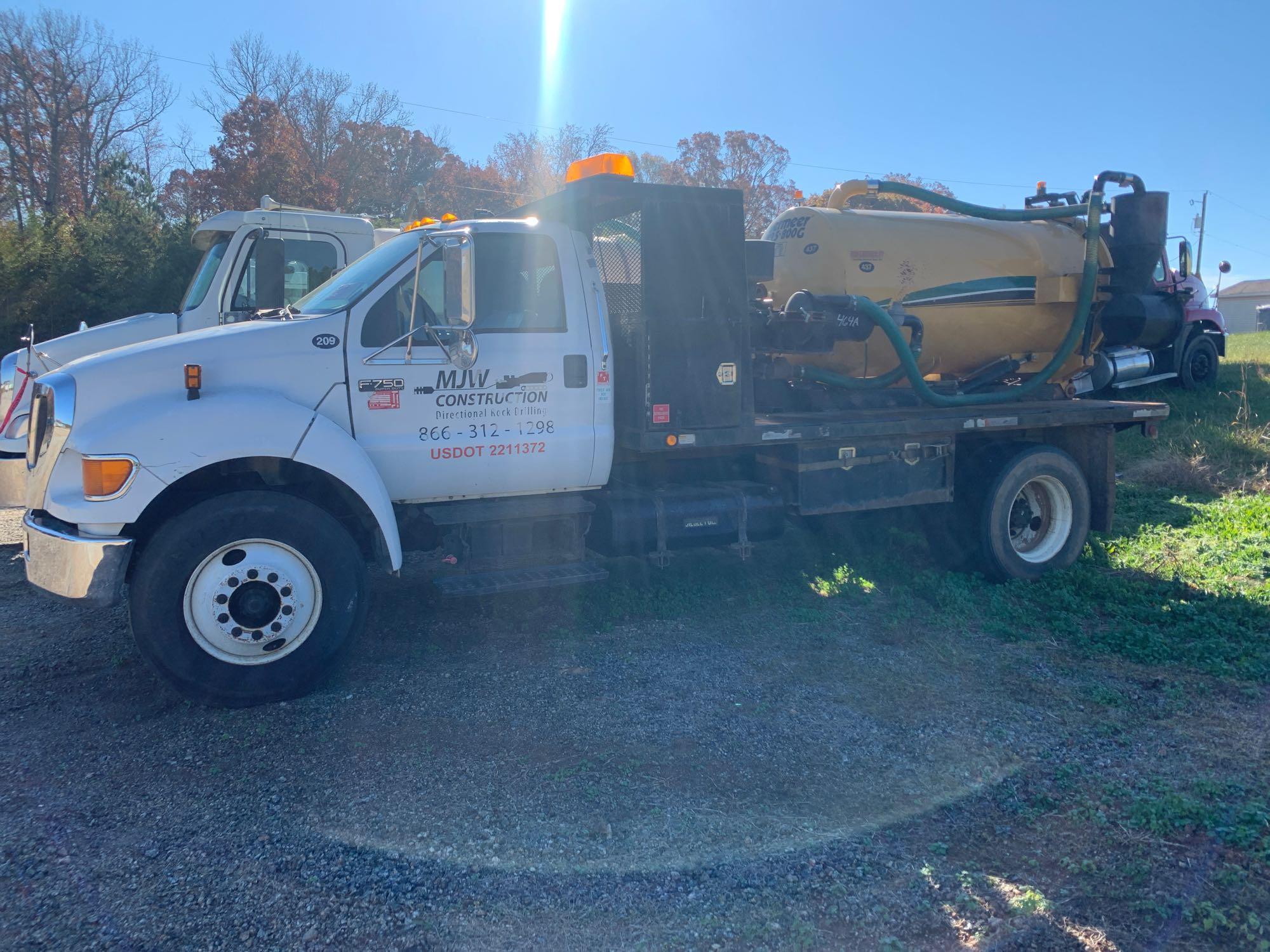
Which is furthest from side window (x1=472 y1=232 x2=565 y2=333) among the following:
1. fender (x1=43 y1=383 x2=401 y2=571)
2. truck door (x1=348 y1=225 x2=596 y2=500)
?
fender (x1=43 y1=383 x2=401 y2=571)

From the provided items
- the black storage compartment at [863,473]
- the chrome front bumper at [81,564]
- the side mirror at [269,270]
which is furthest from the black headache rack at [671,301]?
the chrome front bumper at [81,564]

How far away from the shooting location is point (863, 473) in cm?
687

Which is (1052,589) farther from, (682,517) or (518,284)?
(518,284)

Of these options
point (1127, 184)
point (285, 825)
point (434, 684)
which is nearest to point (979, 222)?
point (1127, 184)

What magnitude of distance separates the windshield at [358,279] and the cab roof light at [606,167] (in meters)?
1.10

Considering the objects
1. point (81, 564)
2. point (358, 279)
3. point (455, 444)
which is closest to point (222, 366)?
point (358, 279)

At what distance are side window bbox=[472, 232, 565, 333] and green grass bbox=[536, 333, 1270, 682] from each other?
6.53 feet

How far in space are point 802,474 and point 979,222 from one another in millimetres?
3177

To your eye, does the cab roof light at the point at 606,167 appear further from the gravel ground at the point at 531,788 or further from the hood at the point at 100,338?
the hood at the point at 100,338

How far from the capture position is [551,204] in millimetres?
6090

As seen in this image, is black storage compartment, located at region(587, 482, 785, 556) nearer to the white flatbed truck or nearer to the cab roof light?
the white flatbed truck

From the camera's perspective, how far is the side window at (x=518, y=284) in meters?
5.62

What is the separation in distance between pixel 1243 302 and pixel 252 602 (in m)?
107

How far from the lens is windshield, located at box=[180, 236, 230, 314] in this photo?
8.88m
